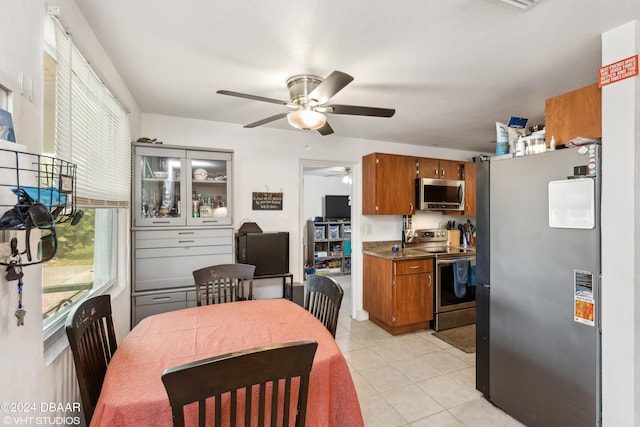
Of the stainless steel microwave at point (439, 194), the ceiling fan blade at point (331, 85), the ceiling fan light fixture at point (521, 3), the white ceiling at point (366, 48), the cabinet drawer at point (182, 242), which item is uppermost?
the white ceiling at point (366, 48)

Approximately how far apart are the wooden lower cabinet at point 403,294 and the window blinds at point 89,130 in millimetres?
2801

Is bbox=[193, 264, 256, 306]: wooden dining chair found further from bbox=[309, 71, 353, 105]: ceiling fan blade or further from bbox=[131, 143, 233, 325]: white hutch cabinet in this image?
bbox=[309, 71, 353, 105]: ceiling fan blade

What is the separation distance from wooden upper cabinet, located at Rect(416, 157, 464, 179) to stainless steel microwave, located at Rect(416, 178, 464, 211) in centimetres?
10

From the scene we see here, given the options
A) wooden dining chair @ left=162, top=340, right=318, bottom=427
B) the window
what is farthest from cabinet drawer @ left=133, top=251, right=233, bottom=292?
wooden dining chair @ left=162, top=340, right=318, bottom=427

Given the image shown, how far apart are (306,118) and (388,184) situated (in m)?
2.04

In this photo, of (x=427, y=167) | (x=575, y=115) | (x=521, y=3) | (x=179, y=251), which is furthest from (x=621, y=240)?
(x=179, y=251)

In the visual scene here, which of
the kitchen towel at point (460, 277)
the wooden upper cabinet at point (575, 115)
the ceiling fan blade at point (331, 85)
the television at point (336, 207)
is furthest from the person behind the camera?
the television at point (336, 207)

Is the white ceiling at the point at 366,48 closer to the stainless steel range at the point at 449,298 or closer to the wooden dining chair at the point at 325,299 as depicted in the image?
the wooden dining chair at the point at 325,299

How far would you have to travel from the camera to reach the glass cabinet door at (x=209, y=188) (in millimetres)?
2840

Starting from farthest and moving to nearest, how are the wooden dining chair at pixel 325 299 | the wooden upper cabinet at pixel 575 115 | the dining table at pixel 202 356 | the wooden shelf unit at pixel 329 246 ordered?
1. the wooden shelf unit at pixel 329 246
2. the wooden dining chair at pixel 325 299
3. the wooden upper cabinet at pixel 575 115
4. the dining table at pixel 202 356

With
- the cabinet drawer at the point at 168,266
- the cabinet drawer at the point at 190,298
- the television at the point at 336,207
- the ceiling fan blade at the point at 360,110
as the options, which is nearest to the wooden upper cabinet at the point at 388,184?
the ceiling fan blade at the point at 360,110

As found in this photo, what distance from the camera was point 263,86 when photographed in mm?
2326

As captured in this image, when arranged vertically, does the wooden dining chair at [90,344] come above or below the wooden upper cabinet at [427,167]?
below

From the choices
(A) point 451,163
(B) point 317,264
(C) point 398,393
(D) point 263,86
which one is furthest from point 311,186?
(C) point 398,393
